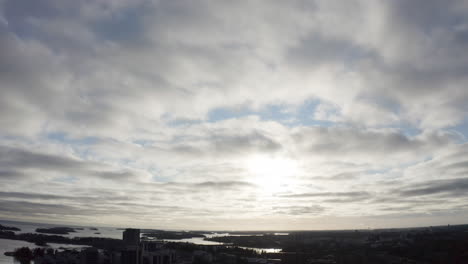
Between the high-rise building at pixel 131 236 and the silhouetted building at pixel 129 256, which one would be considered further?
the high-rise building at pixel 131 236

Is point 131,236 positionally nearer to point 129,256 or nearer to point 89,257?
point 129,256

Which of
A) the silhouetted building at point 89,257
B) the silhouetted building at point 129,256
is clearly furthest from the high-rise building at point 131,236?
the silhouetted building at point 89,257

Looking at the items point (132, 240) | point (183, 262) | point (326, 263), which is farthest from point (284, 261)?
point (132, 240)

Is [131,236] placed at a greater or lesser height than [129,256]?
greater

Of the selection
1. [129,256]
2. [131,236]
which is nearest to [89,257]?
[129,256]

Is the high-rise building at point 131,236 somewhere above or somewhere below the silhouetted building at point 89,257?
above

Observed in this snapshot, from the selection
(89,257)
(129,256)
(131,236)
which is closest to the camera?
(89,257)

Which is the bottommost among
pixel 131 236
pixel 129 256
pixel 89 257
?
pixel 129 256

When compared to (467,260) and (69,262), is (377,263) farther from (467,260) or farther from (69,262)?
(69,262)

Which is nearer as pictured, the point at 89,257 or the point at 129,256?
the point at 89,257

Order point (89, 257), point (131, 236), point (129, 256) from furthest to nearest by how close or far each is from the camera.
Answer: point (131, 236) → point (129, 256) → point (89, 257)

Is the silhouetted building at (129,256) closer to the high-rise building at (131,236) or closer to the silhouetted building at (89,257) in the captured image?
the silhouetted building at (89,257)
